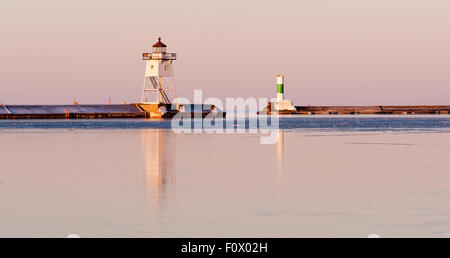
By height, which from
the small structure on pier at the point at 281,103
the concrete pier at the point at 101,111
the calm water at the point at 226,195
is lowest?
the calm water at the point at 226,195

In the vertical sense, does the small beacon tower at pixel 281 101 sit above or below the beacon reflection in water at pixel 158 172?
above

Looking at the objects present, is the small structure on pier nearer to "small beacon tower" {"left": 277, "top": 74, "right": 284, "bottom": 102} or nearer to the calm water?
"small beacon tower" {"left": 277, "top": 74, "right": 284, "bottom": 102}

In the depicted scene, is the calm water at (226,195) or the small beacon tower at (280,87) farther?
the small beacon tower at (280,87)

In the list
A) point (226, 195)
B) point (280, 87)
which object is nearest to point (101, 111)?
point (280, 87)

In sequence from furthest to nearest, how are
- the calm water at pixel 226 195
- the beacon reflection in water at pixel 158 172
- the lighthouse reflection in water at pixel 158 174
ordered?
1. the beacon reflection in water at pixel 158 172
2. the lighthouse reflection in water at pixel 158 174
3. the calm water at pixel 226 195

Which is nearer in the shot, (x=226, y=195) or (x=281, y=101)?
(x=226, y=195)

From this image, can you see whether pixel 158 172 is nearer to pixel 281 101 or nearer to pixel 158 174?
pixel 158 174

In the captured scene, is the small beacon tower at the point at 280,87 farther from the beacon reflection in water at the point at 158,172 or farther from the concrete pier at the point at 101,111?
the beacon reflection in water at the point at 158,172

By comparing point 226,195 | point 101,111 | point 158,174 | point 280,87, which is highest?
point 280,87

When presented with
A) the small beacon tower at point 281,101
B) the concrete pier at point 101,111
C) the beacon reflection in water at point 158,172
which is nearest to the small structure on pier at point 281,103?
the small beacon tower at point 281,101

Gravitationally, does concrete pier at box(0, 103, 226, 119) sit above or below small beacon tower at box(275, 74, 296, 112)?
below

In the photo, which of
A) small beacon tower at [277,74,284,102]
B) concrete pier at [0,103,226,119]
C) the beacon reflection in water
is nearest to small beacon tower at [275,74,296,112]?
small beacon tower at [277,74,284,102]

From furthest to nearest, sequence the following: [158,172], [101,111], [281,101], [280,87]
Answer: [281,101], [280,87], [101,111], [158,172]
